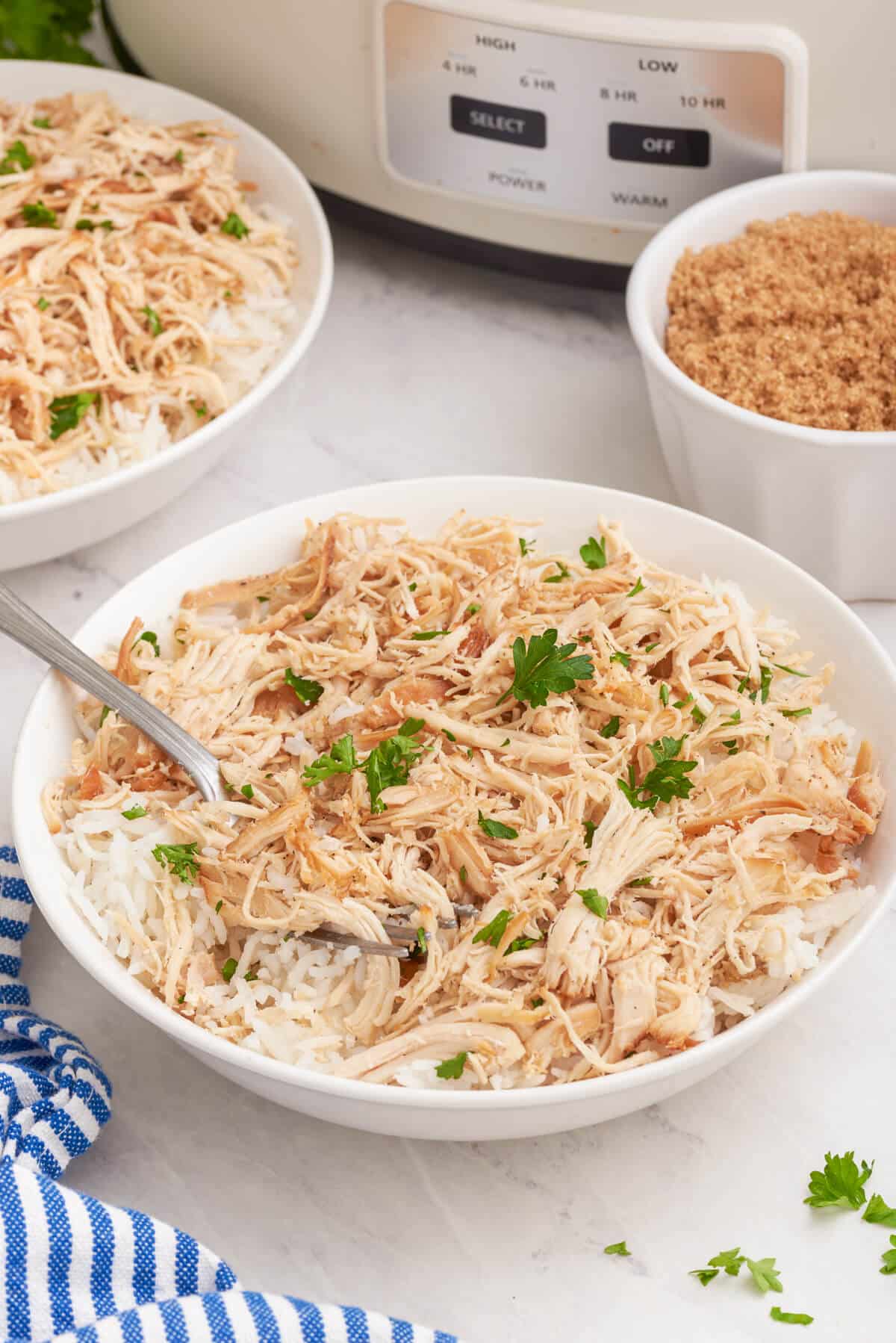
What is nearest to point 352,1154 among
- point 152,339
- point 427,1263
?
point 427,1263

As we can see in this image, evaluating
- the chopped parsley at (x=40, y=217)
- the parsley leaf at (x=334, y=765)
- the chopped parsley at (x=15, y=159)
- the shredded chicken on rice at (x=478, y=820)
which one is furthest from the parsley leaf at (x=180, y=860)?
the chopped parsley at (x=15, y=159)

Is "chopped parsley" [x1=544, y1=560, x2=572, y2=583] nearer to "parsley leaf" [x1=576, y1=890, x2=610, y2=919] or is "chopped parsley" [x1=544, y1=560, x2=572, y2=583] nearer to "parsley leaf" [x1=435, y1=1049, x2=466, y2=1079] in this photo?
"parsley leaf" [x1=576, y1=890, x2=610, y2=919]

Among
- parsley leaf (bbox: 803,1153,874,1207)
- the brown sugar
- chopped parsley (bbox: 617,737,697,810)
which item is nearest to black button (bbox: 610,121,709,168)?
the brown sugar

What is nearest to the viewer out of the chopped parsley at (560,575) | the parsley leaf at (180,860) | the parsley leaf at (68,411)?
the parsley leaf at (180,860)

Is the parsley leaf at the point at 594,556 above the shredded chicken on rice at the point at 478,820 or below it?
above

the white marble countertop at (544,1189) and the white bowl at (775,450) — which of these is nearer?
the white marble countertop at (544,1189)

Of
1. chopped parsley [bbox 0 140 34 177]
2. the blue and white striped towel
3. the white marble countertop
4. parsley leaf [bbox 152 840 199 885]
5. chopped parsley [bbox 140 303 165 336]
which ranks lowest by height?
the white marble countertop

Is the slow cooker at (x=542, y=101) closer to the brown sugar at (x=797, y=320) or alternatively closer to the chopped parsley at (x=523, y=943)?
the brown sugar at (x=797, y=320)
